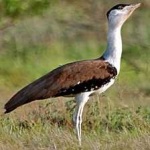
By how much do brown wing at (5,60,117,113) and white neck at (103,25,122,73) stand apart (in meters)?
0.08

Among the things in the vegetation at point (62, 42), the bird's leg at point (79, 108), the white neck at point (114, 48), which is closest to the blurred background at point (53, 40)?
the vegetation at point (62, 42)

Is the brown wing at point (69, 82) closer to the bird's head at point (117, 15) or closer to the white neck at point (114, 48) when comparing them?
the white neck at point (114, 48)

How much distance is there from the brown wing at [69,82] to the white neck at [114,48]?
0.08 metres

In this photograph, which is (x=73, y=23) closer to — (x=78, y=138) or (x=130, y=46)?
(x=130, y=46)

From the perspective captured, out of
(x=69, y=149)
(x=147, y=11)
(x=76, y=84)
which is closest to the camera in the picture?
(x=69, y=149)

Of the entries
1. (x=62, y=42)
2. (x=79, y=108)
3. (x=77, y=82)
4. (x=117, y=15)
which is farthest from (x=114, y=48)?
(x=62, y=42)

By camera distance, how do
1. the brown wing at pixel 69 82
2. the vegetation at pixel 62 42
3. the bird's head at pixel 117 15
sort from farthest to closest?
the vegetation at pixel 62 42
the bird's head at pixel 117 15
the brown wing at pixel 69 82

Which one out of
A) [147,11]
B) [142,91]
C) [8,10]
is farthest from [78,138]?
[147,11]

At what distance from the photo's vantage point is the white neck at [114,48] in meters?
9.65

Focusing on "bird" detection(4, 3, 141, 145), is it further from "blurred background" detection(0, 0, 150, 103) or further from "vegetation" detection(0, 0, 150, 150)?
"blurred background" detection(0, 0, 150, 103)

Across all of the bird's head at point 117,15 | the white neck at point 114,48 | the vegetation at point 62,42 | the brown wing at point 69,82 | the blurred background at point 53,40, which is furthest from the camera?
the blurred background at point 53,40

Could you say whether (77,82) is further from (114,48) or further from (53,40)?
(53,40)

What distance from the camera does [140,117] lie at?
1040 cm

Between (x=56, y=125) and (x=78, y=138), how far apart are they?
96 cm
